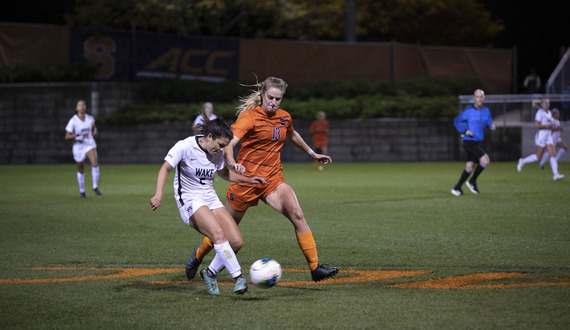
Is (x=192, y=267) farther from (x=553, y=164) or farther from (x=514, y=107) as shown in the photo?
(x=514, y=107)

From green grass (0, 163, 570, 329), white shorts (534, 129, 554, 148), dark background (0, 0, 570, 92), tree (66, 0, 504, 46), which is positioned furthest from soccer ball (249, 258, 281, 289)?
dark background (0, 0, 570, 92)

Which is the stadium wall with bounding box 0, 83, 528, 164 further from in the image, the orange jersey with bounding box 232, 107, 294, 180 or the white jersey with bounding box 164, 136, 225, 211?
the white jersey with bounding box 164, 136, 225, 211

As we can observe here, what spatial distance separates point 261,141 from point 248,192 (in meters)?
0.55

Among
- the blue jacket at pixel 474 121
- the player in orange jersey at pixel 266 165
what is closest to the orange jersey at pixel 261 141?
the player in orange jersey at pixel 266 165

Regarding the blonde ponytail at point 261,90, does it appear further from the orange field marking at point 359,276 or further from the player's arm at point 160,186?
the orange field marking at point 359,276

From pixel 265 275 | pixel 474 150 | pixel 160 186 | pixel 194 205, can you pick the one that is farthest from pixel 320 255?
pixel 474 150

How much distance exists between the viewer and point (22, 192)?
18.4 m

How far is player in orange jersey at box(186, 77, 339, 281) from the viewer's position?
7.83 m

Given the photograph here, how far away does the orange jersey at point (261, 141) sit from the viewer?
26.2ft

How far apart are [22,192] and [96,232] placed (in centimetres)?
758

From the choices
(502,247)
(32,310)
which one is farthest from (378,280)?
(32,310)

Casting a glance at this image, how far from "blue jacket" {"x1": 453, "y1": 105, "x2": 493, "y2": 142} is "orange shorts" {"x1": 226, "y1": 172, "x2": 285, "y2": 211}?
9.82 metres

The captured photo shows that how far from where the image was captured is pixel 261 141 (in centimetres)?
805

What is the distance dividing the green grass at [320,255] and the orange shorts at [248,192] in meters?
0.81
